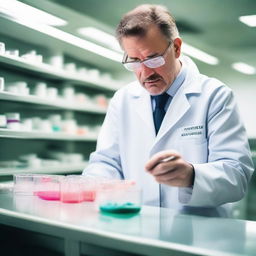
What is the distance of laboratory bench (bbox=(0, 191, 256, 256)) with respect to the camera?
90cm

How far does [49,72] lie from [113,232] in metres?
4.17

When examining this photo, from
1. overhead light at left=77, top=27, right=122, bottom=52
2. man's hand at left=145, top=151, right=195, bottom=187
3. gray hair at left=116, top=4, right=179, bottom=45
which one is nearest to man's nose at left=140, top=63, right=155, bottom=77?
gray hair at left=116, top=4, right=179, bottom=45

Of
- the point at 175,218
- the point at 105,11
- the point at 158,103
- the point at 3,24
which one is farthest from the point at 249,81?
the point at 175,218

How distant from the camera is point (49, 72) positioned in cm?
492

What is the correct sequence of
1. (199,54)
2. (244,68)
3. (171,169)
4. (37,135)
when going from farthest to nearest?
1. (244,68)
2. (199,54)
3. (37,135)
4. (171,169)

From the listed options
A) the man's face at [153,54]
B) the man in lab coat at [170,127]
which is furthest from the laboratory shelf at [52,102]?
the man's face at [153,54]

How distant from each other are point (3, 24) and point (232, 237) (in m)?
4.12

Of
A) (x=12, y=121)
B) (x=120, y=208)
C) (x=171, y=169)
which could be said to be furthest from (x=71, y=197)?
(x=12, y=121)

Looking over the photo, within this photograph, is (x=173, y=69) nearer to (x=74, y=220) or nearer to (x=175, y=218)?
(x=175, y=218)

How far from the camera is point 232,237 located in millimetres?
991

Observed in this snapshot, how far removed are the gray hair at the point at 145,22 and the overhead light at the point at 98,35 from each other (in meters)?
3.78

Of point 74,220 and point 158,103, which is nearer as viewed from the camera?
point 74,220

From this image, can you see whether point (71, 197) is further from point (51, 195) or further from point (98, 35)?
point (98, 35)

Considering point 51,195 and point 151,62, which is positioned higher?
point 151,62
